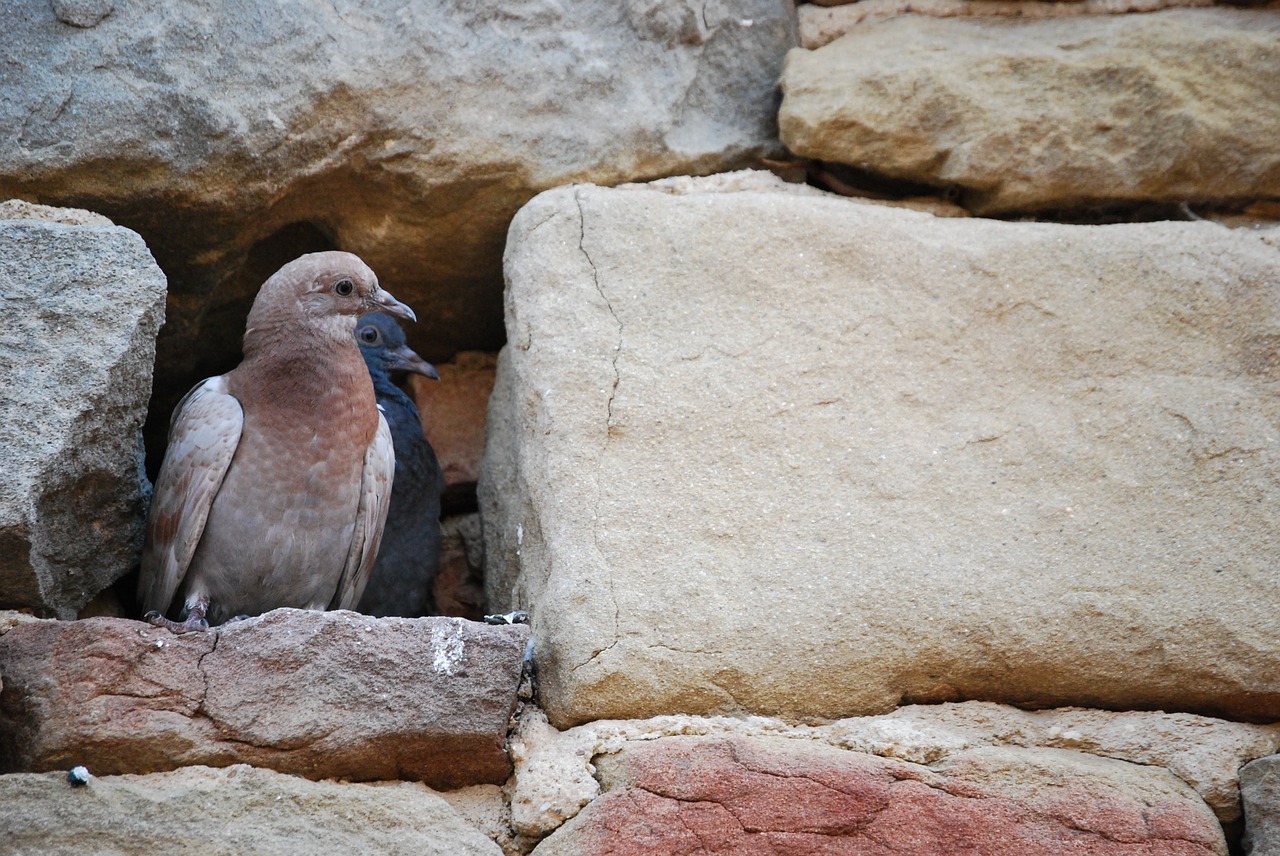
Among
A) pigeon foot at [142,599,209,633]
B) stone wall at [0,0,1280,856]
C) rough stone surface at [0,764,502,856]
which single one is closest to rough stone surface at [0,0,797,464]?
stone wall at [0,0,1280,856]

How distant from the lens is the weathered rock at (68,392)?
2539mm

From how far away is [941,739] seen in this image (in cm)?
249

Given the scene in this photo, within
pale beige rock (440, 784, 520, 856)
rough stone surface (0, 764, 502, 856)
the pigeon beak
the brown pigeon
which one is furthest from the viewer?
the pigeon beak

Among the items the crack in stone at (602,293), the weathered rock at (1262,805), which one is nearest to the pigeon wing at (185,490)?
the crack in stone at (602,293)

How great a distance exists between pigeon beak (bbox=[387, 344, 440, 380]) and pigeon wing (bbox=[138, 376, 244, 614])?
2.58ft

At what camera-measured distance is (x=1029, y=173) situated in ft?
10.8

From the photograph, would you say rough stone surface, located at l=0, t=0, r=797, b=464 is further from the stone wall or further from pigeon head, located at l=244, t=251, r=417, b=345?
pigeon head, located at l=244, t=251, r=417, b=345

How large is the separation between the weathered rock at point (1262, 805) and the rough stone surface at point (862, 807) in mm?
72

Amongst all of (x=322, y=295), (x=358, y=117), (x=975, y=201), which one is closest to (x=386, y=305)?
(x=322, y=295)

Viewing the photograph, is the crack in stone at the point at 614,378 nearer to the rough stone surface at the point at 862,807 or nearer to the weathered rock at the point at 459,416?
the rough stone surface at the point at 862,807

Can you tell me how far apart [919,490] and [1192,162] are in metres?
1.32

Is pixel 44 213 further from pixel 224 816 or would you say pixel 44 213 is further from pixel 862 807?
pixel 862 807

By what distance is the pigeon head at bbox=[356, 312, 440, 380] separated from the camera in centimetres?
401

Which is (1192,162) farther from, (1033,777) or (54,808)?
(54,808)
